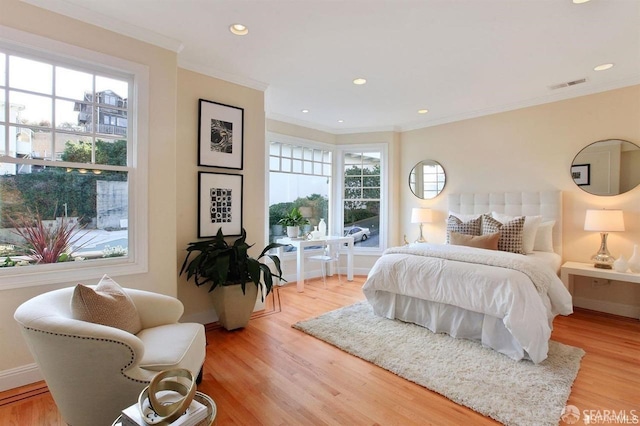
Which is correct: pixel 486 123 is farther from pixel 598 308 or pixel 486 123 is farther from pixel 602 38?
pixel 598 308

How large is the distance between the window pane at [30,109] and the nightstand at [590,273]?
504 centimetres

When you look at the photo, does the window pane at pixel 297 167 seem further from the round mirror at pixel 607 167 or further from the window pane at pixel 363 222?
the round mirror at pixel 607 167

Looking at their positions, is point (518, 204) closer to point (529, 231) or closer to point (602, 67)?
point (529, 231)

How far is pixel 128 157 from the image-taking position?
2.60 metres

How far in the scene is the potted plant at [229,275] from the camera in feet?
9.72

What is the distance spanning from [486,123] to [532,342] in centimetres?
323

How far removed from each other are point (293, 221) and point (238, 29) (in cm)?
287

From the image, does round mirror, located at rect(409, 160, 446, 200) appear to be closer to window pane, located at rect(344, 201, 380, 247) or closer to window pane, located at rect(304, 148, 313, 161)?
window pane, located at rect(344, 201, 380, 247)

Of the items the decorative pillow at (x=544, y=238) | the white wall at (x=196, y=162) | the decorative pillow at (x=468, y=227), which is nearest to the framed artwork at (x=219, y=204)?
the white wall at (x=196, y=162)

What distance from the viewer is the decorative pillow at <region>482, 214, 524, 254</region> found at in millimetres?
3508

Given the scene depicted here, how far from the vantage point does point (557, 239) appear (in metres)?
3.81

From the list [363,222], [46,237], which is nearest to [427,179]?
[363,222]

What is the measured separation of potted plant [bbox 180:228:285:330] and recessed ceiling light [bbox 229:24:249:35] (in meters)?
1.80

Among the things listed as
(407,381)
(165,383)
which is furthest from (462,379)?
(165,383)
